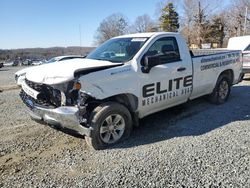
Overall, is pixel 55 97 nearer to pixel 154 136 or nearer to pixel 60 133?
pixel 60 133

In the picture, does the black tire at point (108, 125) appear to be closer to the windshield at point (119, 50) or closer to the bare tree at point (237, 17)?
the windshield at point (119, 50)

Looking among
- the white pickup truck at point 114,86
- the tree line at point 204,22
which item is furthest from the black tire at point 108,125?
the tree line at point 204,22

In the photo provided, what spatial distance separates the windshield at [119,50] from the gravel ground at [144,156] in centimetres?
153

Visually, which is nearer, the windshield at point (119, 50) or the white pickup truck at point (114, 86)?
the white pickup truck at point (114, 86)

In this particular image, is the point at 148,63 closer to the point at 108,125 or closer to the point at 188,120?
the point at 108,125

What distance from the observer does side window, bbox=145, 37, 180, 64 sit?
18.2ft

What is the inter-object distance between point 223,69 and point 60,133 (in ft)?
14.9

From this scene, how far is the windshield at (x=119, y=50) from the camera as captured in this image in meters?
5.37

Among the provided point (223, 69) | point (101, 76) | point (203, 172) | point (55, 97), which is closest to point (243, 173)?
point (203, 172)

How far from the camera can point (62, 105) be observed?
15.2 ft

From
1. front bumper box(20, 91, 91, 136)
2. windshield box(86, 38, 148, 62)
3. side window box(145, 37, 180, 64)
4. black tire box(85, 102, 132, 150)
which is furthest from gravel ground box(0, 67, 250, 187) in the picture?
windshield box(86, 38, 148, 62)

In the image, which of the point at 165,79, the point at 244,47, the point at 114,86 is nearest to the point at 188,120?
the point at 165,79

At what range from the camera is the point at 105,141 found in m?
4.83

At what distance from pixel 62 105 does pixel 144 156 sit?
156 cm
